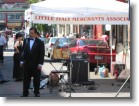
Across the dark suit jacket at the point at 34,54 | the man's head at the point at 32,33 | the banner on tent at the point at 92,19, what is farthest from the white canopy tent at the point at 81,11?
the dark suit jacket at the point at 34,54

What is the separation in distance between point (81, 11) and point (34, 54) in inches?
88.0

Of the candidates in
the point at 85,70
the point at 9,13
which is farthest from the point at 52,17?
the point at 9,13

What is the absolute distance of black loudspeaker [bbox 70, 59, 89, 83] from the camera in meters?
14.0

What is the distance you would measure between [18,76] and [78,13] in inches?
168

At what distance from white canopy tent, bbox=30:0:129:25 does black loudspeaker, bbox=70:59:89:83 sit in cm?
205

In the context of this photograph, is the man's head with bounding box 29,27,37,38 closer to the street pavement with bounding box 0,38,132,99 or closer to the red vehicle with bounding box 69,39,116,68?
the street pavement with bounding box 0,38,132,99

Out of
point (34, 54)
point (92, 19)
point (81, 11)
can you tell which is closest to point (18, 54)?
point (92, 19)

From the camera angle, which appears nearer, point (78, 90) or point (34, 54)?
point (34, 54)

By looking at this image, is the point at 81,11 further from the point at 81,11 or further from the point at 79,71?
the point at 79,71

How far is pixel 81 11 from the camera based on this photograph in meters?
11.8

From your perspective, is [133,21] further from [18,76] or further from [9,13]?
[9,13]

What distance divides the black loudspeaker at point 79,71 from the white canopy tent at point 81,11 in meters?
2.05

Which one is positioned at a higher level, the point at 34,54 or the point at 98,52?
the point at 34,54

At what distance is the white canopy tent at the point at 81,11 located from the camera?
11.7 m
